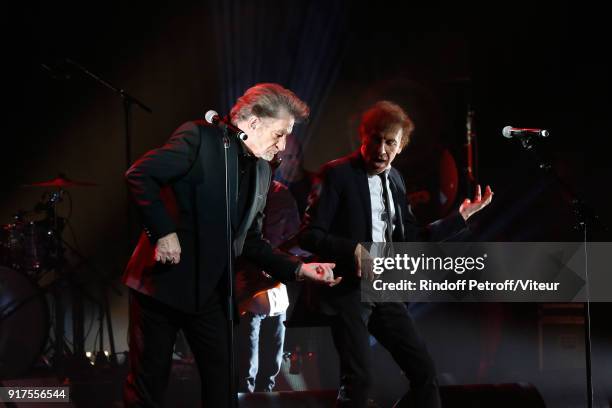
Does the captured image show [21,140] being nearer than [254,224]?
No

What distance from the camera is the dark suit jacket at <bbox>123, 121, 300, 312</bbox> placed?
2.97 m

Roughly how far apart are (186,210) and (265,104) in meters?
0.62

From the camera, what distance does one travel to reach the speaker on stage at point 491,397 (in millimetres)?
4059

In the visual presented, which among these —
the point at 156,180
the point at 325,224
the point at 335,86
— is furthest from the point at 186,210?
the point at 335,86

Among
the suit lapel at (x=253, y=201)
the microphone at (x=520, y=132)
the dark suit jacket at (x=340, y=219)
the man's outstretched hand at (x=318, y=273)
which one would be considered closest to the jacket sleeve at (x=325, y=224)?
the dark suit jacket at (x=340, y=219)

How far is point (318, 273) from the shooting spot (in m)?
3.40

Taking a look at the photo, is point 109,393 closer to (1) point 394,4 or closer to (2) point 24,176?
(2) point 24,176

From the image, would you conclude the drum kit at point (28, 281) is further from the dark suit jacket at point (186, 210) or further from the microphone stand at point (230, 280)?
the microphone stand at point (230, 280)

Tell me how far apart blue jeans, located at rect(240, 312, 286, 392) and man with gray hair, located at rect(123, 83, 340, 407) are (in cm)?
213

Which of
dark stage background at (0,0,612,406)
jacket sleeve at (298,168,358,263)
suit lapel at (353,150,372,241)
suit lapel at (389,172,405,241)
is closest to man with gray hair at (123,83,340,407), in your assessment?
jacket sleeve at (298,168,358,263)

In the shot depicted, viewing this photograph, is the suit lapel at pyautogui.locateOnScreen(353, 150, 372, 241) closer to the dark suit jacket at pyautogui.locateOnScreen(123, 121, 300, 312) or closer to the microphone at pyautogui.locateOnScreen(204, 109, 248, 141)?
the dark suit jacket at pyautogui.locateOnScreen(123, 121, 300, 312)

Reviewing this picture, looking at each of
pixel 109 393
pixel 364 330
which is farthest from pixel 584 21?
pixel 109 393

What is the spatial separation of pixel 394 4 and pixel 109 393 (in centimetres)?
472

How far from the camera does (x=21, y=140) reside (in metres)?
7.50
